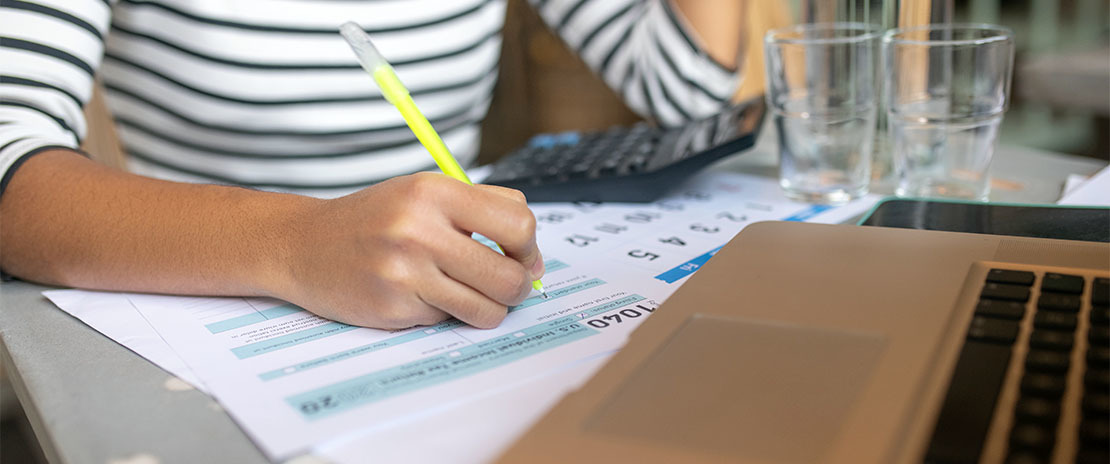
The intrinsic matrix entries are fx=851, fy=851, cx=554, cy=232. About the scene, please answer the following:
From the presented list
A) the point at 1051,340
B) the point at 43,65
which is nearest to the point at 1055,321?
the point at 1051,340

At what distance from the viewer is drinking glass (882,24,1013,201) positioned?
0.55 m

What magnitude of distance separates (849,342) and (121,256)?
0.39m

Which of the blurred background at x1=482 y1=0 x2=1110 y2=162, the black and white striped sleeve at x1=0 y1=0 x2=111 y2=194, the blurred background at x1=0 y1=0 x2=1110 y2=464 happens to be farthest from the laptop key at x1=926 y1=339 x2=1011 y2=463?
the blurred background at x1=482 y1=0 x2=1110 y2=162

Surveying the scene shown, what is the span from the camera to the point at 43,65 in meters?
0.59

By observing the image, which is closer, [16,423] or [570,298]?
[570,298]

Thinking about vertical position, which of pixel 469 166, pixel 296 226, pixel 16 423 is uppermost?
pixel 296 226

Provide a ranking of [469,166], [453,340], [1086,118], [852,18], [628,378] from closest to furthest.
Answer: [628,378], [453,340], [852,18], [469,166], [1086,118]

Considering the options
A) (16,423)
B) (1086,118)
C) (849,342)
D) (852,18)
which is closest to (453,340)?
(849,342)

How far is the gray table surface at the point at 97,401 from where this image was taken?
315 millimetres

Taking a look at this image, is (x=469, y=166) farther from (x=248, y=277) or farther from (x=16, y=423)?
(x=16, y=423)

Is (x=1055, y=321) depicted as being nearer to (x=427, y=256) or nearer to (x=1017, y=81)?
(x=427, y=256)

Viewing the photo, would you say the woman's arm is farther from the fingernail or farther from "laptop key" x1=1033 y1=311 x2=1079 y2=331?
"laptop key" x1=1033 y1=311 x2=1079 y2=331

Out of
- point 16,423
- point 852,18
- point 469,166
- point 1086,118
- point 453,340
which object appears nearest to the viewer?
point 453,340

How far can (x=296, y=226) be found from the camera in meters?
0.44
